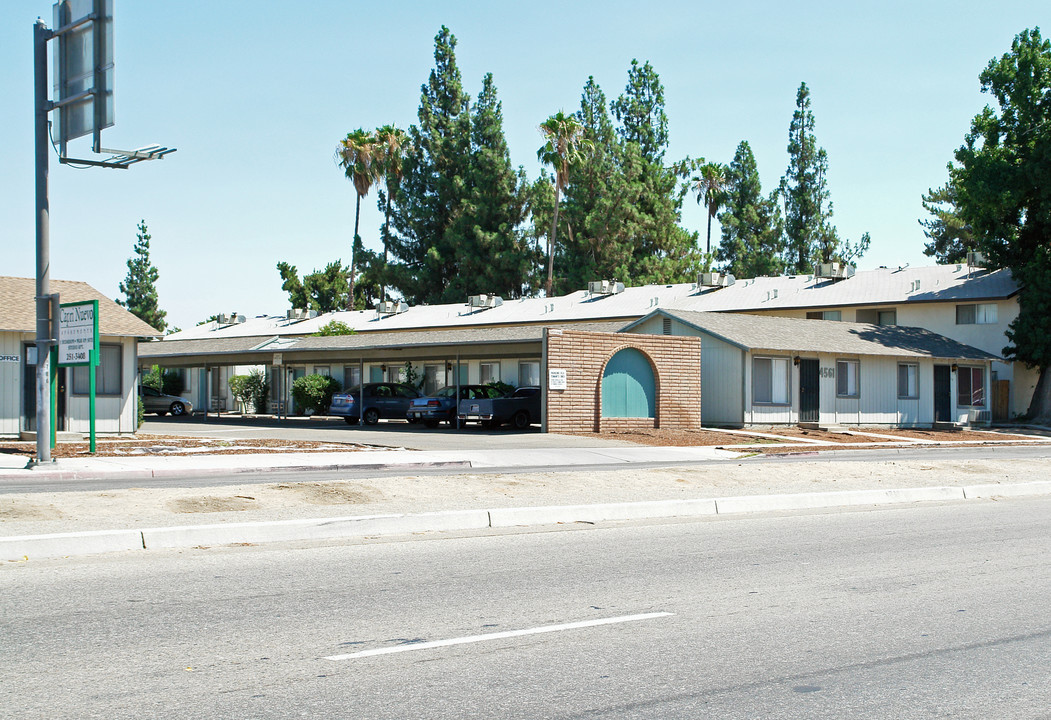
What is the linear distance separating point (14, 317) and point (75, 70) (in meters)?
12.1

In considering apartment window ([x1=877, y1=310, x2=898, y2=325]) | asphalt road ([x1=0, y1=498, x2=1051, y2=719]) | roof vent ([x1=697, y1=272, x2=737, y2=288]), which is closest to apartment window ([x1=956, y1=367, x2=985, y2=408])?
apartment window ([x1=877, y1=310, x2=898, y2=325])

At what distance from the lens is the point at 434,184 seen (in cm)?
7381

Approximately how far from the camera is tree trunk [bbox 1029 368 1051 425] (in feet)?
143

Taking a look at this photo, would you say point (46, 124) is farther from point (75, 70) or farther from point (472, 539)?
point (472, 539)

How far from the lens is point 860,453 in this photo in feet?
91.1

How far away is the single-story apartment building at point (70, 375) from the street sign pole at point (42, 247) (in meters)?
8.19

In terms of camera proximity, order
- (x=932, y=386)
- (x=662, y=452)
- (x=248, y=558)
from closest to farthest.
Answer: (x=248, y=558) → (x=662, y=452) → (x=932, y=386)

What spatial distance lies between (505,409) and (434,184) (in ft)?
137

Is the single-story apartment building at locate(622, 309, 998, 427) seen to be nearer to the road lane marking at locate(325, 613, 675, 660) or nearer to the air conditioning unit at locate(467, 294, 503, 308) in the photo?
the air conditioning unit at locate(467, 294, 503, 308)

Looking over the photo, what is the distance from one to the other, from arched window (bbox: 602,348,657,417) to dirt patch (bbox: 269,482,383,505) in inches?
724

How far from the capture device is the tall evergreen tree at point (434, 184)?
7269cm

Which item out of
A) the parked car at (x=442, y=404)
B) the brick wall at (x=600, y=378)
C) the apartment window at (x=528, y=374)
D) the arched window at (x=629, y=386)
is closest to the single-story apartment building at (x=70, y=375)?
the parked car at (x=442, y=404)

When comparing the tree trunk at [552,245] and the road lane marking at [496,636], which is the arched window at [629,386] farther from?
the tree trunk at [552,245]

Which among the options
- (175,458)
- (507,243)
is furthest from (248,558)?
(507,243)
